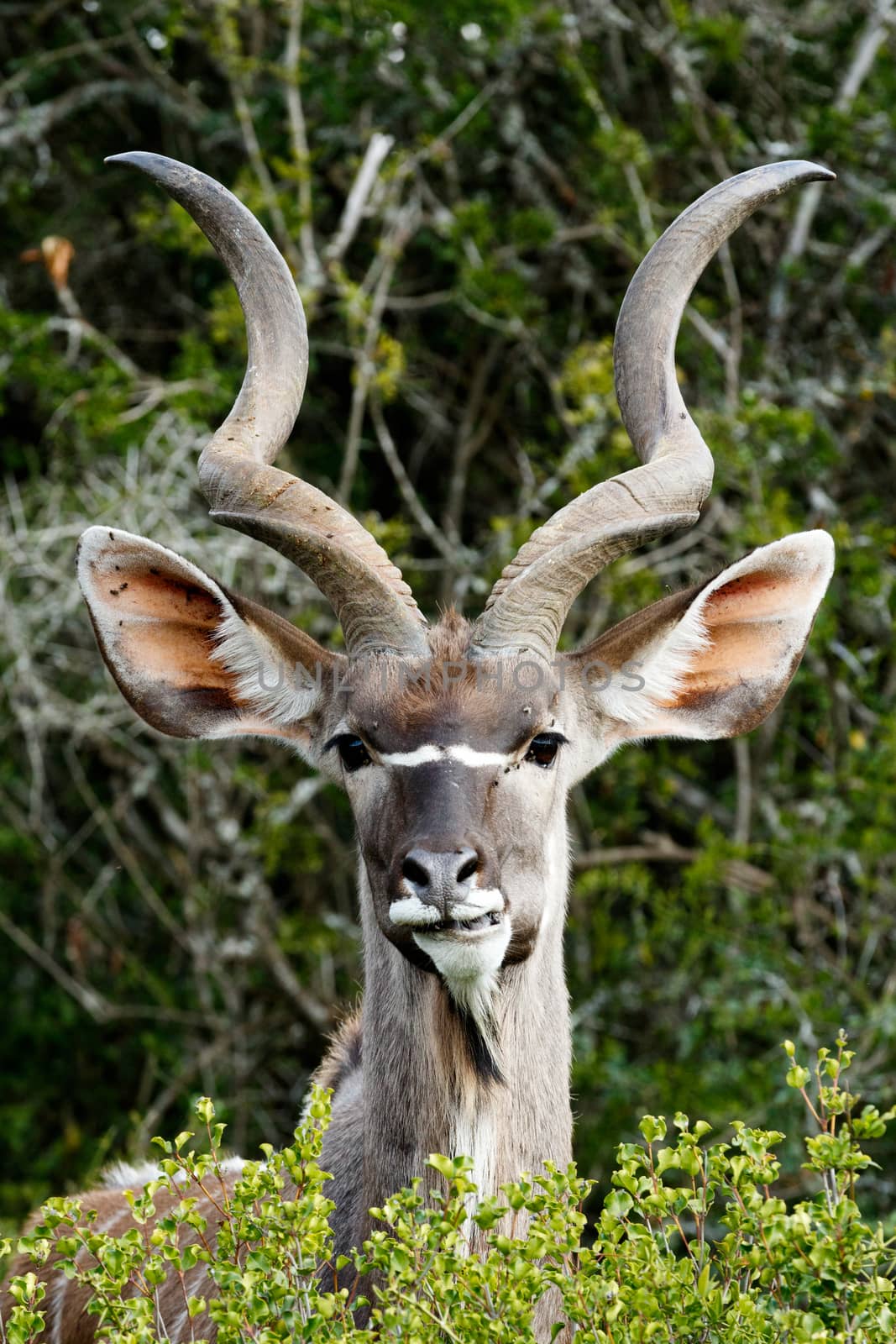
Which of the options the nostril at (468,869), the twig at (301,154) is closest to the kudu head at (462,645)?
the nostril at (468,869)

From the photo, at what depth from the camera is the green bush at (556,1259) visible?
247 centimetres

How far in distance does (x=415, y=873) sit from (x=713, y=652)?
134cm

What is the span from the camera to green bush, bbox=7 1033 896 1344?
2.47 meters

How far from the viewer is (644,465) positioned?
12.9 ft

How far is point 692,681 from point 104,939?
215 inches

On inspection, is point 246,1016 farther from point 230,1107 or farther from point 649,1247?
point 649,1247

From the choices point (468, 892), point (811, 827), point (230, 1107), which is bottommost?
point (230, 1107)

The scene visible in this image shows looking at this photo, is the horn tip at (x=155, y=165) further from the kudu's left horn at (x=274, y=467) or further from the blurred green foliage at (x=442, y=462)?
the blurred green foliage at (x=442, y=462)

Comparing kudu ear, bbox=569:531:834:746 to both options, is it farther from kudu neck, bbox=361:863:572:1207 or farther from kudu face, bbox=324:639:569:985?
kudu neck, bbox=361:863:572:1207

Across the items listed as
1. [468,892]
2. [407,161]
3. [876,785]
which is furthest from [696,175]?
[468,892]

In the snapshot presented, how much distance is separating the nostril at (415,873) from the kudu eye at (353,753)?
0.55m

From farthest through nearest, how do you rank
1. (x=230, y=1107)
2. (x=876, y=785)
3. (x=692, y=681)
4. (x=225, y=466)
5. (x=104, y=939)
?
1. (x=104, y=939)
2. (x=230, y=1107)
3. (x=876, y=785)
4. (x=692, y=681)
5. (x=225, y=466)

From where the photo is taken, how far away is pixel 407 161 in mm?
7621

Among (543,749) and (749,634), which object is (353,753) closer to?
(543,749)
